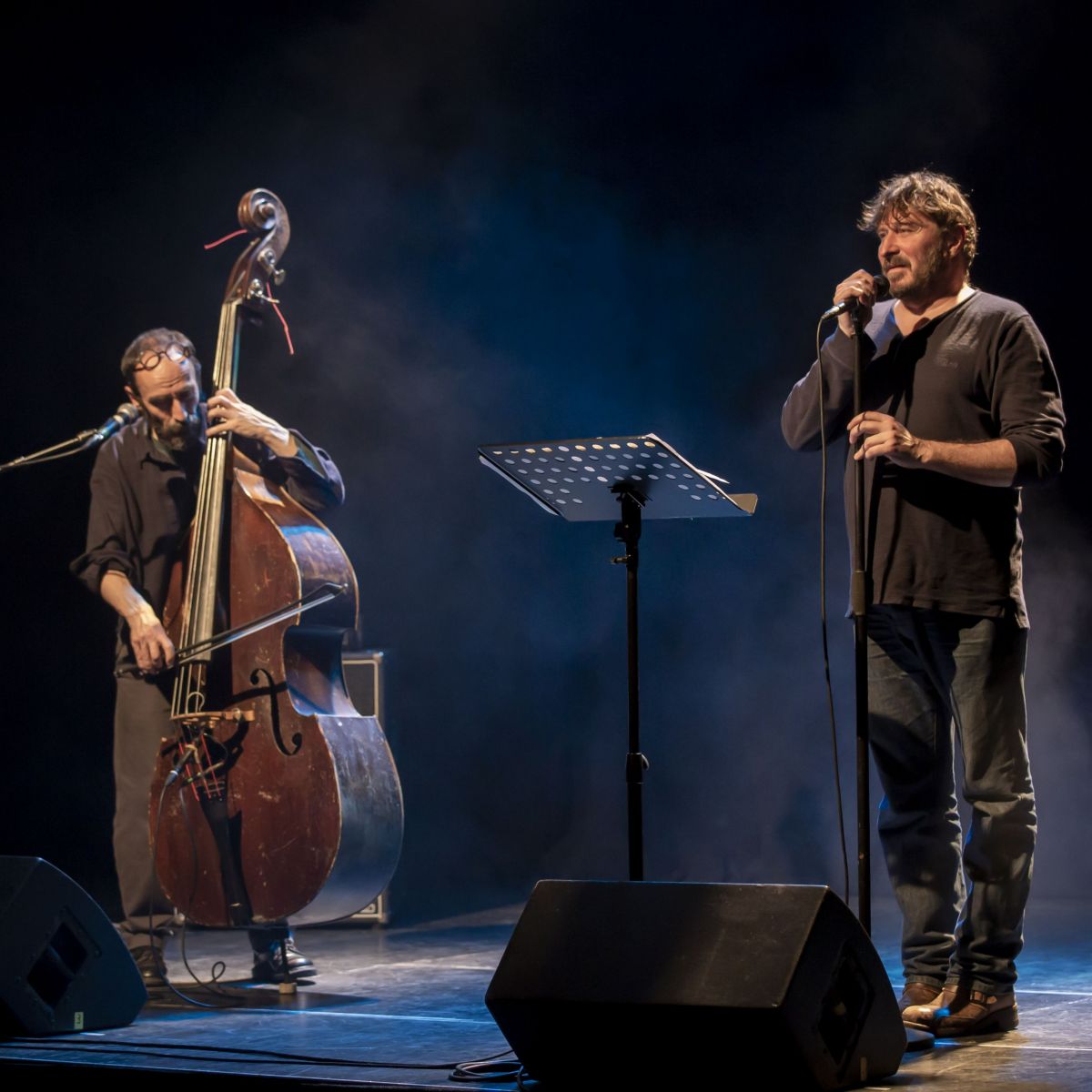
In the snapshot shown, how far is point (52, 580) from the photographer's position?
18.4 ft

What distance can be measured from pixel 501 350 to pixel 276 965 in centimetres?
279

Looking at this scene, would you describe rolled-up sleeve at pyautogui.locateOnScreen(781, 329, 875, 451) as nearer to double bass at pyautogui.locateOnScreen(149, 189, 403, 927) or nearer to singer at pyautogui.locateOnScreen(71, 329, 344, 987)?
double bass at pyautogui.locateOnScreen(149, 189, 403, 927)

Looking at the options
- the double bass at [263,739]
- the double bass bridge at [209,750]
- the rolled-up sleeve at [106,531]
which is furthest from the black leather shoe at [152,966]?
the rolled-up sleeve at [106,531]

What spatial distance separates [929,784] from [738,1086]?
2.72 feet

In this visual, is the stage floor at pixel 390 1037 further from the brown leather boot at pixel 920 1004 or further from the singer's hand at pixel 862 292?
the singer's hand at pixel 862 292

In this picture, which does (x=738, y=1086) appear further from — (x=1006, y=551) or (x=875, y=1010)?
(x=1006, y=551)

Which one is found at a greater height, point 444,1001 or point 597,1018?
point 597,1018

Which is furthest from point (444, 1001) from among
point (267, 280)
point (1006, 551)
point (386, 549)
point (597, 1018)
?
point (386, 549)

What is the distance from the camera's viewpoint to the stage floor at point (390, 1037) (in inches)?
97.7

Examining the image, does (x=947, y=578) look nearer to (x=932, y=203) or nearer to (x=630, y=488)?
(x=630, y=488)

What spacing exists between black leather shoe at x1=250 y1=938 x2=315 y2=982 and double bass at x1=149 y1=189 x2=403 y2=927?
23 cm

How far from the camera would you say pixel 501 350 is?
581cm

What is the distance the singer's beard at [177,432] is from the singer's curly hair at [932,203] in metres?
1.90

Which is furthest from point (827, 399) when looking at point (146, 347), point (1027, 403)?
point (146, 347)
